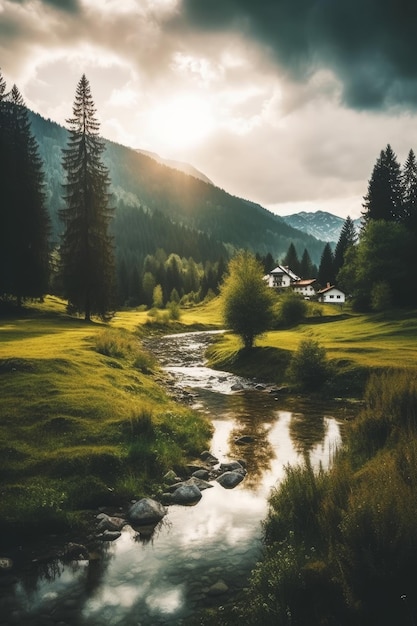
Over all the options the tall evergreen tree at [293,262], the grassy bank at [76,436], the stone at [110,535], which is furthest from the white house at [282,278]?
the stone at [110,535]

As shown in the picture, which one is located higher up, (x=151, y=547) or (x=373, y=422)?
(x=373, y=422)

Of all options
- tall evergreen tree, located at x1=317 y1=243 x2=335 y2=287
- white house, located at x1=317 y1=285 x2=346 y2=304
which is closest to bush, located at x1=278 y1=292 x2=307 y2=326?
white house, located at x1=317 y1=285 x2=346 y2=304

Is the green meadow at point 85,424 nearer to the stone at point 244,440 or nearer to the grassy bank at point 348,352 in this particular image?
the grassy bank at point 348,352

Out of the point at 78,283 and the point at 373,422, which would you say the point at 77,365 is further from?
the point at 78,283

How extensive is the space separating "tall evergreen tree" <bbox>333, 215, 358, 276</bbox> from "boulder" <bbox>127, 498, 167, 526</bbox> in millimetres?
109643

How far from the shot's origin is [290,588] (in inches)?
280

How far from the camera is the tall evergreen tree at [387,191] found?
8750 centimetres

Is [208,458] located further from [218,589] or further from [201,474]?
[218,589]

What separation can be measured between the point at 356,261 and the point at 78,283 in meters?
51.7

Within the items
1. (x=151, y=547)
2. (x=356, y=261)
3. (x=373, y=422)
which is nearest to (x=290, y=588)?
(x=151, y=547)

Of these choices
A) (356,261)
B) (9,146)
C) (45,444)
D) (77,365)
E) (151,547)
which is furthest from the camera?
(356,261)

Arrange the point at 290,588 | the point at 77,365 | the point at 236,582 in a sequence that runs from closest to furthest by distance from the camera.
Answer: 1. the point at 290,588
2. the point at 236,582
3. the point at 77,365

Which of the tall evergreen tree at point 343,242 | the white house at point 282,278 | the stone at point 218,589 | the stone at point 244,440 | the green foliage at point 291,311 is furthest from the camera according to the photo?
the white house at point 282,278

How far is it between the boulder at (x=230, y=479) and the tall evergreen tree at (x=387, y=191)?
8325 cm
